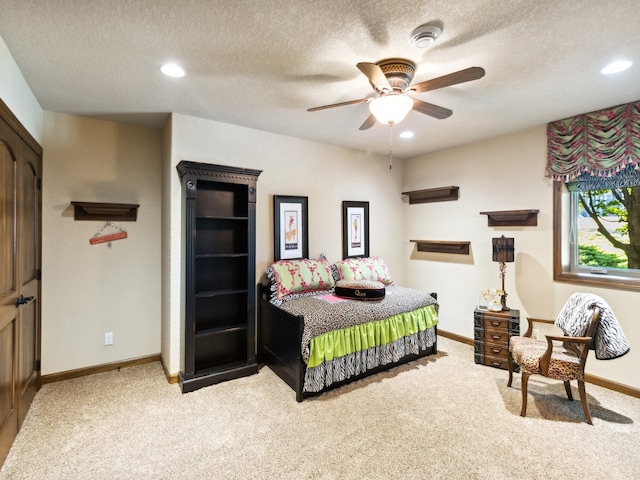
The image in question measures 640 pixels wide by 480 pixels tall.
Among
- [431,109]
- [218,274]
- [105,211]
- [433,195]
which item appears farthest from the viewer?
[433,195]

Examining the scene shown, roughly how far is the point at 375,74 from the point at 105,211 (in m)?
2.88

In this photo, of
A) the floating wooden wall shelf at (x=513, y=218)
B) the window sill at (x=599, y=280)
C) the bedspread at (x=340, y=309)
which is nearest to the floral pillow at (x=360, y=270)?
the bedspread at (x=340, y=309)

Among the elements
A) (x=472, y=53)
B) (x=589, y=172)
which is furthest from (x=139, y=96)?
(x=589, y=172)

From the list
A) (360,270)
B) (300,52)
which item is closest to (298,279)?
(360,270)

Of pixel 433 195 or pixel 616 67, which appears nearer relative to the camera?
pixel 616 67

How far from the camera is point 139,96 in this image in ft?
8.79

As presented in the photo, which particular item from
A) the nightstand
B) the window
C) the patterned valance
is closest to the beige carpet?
the nightstand

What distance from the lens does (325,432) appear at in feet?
7.54

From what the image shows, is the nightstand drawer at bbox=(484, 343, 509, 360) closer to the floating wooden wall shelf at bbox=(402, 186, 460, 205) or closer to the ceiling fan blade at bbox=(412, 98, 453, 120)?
the floating wooden wall shelf at bbox=(402, 186, 460, 205)

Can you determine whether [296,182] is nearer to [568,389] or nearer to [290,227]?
[290,227]

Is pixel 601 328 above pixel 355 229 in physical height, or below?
below

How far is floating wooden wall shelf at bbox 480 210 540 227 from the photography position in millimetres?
3491

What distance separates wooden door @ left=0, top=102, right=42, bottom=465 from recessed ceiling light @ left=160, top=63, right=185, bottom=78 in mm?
956

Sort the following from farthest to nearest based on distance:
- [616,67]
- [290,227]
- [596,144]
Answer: [290,227]
[596,144]
[616,67]
